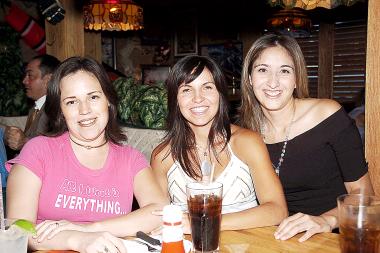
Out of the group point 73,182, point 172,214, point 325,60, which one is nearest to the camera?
point 172,214

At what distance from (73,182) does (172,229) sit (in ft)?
2.82

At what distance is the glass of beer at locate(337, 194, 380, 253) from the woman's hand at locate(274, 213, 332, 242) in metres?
0.29

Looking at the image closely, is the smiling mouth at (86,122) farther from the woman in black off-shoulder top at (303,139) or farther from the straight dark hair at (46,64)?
the straight dark hair at (46,64)

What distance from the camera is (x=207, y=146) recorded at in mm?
2297

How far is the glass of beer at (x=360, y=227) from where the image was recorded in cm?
122

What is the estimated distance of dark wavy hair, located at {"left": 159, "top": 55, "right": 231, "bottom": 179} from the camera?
2162 millimetres

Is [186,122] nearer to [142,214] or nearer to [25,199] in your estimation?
[142,214]

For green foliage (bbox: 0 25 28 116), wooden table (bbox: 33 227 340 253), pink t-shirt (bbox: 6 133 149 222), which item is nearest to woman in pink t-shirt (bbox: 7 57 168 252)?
pink t-shirt (bbox: 6 133 149 222)

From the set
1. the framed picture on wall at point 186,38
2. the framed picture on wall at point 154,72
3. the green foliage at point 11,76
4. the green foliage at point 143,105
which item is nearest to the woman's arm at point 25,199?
the green foliage at point 143,105

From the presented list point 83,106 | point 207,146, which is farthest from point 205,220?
point 207,146

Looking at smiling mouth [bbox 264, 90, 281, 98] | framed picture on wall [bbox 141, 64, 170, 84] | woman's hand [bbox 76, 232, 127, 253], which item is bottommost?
woman's hand [bbox 76, 232, 127, 253]

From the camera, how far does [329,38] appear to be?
25.9 feet

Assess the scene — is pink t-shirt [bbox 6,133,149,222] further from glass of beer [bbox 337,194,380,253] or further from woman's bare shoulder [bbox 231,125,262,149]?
glass of beer [bbox 337,194,380,253]

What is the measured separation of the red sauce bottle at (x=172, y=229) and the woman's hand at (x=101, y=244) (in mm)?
234
